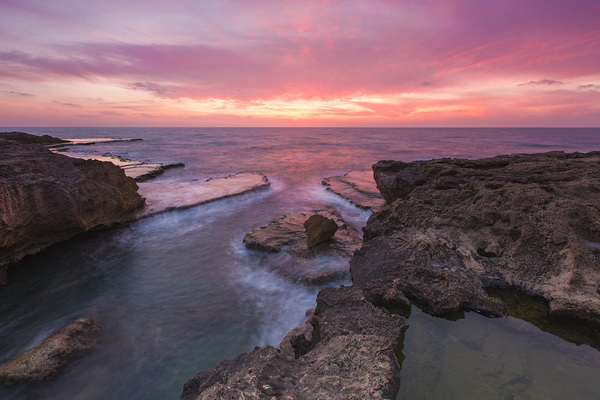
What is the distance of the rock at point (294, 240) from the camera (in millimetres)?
7279

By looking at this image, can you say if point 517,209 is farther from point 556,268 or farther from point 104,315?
point 104,315

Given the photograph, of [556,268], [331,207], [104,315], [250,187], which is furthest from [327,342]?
[250,187]

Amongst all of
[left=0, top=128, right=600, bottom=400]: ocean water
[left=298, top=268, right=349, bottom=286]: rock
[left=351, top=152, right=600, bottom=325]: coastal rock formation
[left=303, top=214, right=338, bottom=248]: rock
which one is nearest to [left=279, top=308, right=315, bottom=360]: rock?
[left=0, top=128, right=600, bottom=400]: ocean water

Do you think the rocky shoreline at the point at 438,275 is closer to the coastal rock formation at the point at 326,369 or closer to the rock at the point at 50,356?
the coastal rock formation at the point at 326,369

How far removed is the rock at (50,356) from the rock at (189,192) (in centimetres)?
589

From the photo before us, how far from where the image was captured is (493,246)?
15.6 feet

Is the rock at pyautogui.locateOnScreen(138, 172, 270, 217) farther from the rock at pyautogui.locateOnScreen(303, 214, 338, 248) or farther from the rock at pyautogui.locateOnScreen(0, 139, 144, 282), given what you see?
the rock at pyautogui.locateOnScreen(303, 214, 338, 248)

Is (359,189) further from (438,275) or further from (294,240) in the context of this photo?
(438,275)

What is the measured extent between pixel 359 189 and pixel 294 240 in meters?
7.01

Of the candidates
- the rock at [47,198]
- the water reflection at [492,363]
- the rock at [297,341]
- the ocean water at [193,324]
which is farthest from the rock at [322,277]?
the rock at [47,198]

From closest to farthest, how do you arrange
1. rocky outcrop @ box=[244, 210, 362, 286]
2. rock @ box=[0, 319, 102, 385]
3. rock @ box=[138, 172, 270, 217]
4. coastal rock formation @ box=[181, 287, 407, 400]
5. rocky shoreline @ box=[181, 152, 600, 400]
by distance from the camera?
1. coastal rock formation @ box=[181, 287, 407, 400]
2. rocky shoreline @ box=[181, 152, 600, 400]
3. rock @ box=[0, 319, 102, 385]
4. rocky outcrop @ box=[244, 210, 362, 286]
5. rock @ box=[138, 172, 270, 217]

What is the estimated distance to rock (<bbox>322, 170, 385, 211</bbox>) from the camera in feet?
38.4

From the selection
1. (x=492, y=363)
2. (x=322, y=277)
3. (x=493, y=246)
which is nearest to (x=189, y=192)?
(x=322, y=277)

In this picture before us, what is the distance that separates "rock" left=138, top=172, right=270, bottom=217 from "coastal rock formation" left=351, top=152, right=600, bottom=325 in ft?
25.8
